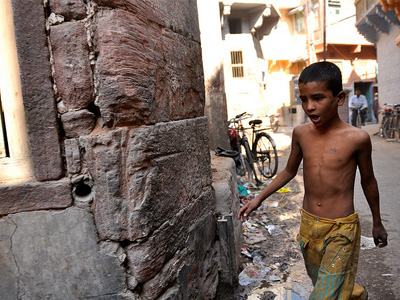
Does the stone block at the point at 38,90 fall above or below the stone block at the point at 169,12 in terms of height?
below

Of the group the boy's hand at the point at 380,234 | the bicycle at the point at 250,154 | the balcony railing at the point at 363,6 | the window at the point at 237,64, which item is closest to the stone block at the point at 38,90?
the boy's hand at the point at 380,234

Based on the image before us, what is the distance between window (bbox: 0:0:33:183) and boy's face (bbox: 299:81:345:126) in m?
1.44

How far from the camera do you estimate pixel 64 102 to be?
1.50 metres

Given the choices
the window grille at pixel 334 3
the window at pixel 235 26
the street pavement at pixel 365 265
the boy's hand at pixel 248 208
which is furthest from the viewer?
the window grille at pixel 334 3

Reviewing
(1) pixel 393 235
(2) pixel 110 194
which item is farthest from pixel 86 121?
(1) pixel 393 235

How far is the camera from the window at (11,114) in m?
1.51

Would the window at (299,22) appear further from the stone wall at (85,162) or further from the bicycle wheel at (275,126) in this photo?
the stone wall at (85,162)

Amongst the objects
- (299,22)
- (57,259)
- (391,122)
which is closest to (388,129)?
(391,122)

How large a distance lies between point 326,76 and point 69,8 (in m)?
1.30

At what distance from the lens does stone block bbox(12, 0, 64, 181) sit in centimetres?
143

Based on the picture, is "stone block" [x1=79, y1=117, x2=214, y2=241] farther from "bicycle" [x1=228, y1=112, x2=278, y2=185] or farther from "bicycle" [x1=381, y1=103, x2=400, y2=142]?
"bicycle" [x1=381, y1=103, x2=400, y2=142]

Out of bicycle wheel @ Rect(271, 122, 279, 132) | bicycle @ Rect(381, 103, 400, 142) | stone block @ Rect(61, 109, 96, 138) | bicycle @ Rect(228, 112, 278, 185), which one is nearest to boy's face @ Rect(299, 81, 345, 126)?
stone block @ Rect(61, 109, 96, 138)

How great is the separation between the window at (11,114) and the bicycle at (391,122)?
11.6m

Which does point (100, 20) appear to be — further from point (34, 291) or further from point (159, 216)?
point (34, 291)
